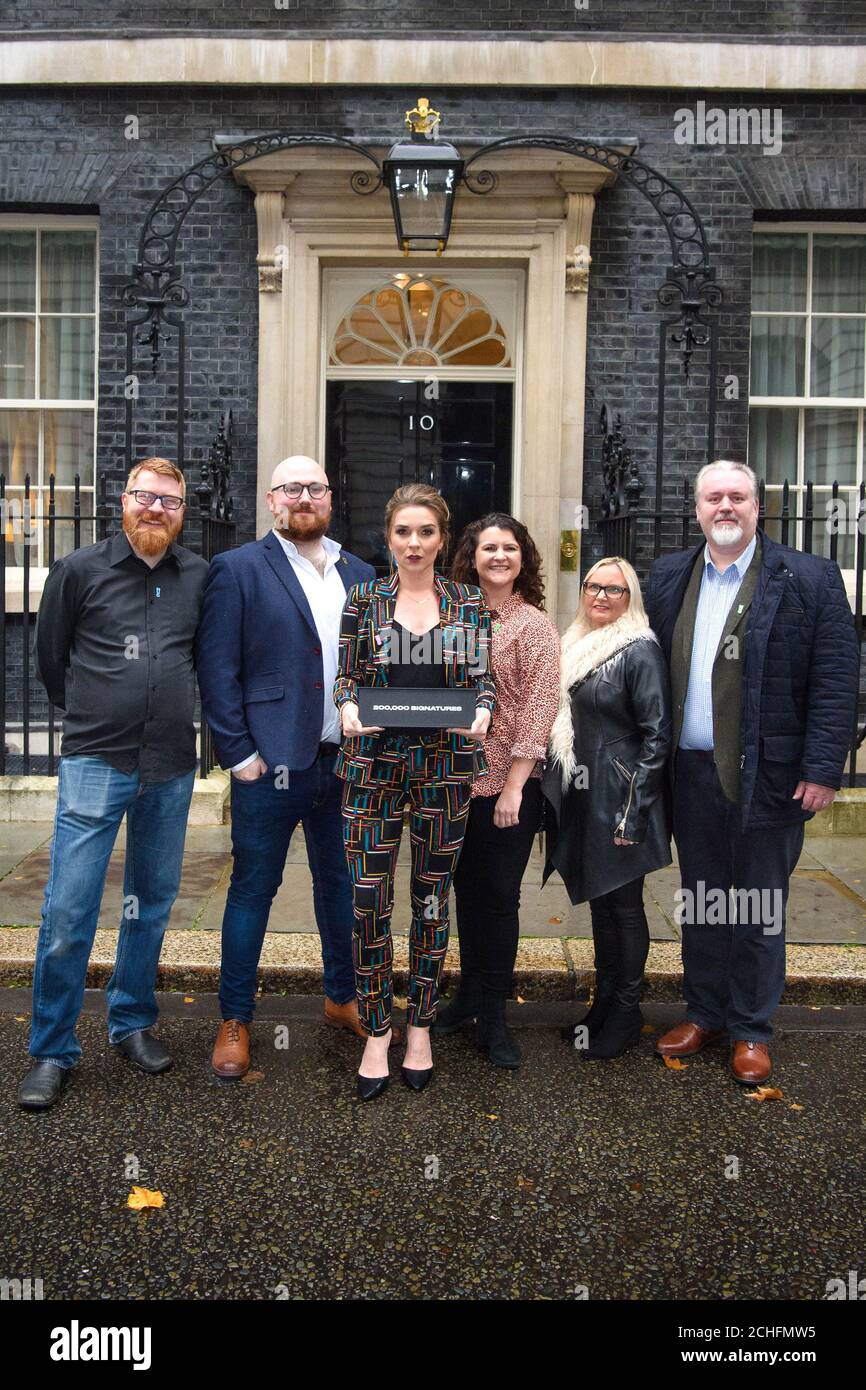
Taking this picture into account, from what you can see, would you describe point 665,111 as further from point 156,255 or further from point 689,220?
point 156,255

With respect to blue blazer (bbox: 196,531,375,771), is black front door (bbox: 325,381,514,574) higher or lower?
higher

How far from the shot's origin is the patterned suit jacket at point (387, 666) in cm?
355

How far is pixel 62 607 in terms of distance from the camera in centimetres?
370

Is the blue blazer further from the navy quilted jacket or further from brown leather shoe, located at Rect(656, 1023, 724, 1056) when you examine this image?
brown leather shoe, located at Rect(656, 1023, 724, 1056)

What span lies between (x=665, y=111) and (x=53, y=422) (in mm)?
4919

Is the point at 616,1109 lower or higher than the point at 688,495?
lower

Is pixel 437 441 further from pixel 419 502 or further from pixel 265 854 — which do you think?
pixel 265 854

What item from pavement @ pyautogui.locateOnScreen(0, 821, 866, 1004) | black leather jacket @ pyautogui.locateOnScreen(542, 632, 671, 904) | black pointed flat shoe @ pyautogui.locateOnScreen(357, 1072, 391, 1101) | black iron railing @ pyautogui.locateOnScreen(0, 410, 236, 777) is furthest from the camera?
black iron railing @ pyautogui.locateOnScreen(0, 410, 236, 777)

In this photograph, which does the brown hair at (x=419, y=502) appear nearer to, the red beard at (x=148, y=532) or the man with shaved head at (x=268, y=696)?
the man with shaved head at (x=268, y=696)

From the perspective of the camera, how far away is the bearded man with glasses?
12.1ft

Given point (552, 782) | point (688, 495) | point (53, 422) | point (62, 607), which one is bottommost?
point (552, 782)

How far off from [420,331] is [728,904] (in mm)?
5697

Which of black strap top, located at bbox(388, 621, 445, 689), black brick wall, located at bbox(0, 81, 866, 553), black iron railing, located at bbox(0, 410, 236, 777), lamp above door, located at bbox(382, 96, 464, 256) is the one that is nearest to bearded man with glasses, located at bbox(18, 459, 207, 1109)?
black strap top, located at bbox(388, 621, 445, 689)
